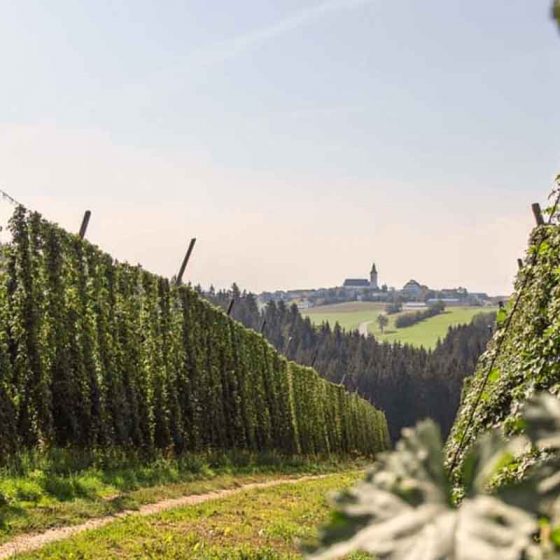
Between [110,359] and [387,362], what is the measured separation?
4041 inches

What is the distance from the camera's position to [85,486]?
35.2 feet

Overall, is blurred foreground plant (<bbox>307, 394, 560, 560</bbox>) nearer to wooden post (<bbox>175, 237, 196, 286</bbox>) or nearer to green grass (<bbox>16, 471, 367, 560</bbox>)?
green grass (<bbox>16, 471, 367, 560</bbox>)

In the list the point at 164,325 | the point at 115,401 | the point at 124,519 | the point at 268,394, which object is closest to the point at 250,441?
the point at 268,394

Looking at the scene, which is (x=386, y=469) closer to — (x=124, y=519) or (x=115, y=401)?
(x=124, y=519)

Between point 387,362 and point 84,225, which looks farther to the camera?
point 387,362

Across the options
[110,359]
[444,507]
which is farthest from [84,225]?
[444,507]

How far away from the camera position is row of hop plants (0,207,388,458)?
39.7ft

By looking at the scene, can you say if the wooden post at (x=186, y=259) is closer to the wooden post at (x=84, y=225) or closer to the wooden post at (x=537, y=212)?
the wooden post at (x=84, y=225)

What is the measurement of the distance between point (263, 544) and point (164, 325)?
10.3 metres

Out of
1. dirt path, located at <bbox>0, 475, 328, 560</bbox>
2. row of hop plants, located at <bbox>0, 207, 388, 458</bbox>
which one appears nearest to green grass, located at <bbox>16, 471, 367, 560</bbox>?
dirt path, located at <bbox>0, 475, 328, 560</bbox>

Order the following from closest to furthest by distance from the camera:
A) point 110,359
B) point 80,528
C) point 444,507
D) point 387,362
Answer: point 444,507, point 80,528, point 110,359, point 387,362

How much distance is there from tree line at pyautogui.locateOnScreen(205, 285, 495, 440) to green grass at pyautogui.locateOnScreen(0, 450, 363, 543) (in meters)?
79.4

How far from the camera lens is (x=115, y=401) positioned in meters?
14.8

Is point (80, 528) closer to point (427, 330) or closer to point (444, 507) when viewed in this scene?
point (444, 507)
